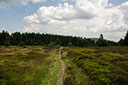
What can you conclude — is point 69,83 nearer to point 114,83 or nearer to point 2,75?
point 114,83

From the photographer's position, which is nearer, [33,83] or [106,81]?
[106,81]

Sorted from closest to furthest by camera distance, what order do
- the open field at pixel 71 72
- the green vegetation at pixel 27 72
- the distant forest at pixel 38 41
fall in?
the open field at pixel 71 72 → the green vegetation at pixel 27 72 → the distant forest at pixel 38 41

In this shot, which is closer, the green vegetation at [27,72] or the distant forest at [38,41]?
the green vegetation at [27,72]

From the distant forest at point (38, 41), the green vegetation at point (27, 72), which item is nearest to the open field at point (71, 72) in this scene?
the green vegetation at point (27, 72)

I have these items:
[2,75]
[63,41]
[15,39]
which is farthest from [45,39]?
[2,75]

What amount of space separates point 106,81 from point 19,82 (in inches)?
498

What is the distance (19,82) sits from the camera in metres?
12.5

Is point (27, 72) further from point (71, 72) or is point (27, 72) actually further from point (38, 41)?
point (38, 41)

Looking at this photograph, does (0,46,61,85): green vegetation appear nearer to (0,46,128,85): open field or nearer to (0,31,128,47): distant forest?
(0,46,128,85): open field

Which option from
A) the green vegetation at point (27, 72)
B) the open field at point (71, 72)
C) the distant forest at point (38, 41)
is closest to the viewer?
the open field at point (71, 72)

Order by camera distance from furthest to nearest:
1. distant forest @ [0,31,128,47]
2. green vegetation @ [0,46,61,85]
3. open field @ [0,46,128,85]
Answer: distant forest @ [0,31,128,47] → green vegetation @ [0,46,61,85] → open field @ [0,46,128,85]

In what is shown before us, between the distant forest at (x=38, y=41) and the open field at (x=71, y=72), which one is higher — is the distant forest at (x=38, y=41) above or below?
above

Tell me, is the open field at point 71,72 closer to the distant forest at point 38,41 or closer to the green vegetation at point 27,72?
the green vegetation at point 27,72

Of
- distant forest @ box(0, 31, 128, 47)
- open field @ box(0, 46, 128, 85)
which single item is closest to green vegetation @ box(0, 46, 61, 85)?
open field @ box(0, 46, 128, 85)
